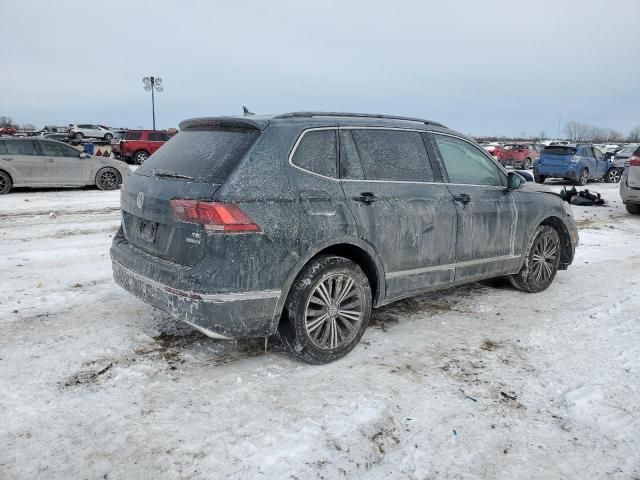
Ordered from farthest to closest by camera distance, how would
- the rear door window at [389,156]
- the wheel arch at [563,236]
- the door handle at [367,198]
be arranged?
the wheel arch at [563,236] < the rear door window at [389,156] < the door handle at [367,198]

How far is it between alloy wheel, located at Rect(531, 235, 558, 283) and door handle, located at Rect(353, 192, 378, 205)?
244 cm

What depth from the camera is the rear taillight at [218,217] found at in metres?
3.12

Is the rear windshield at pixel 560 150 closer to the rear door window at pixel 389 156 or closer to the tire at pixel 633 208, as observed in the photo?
the tire at pixel 633 208

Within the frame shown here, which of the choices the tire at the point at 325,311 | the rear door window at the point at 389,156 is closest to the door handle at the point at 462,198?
the rear door window at the point at 389,156

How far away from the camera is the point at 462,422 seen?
9.77 ft

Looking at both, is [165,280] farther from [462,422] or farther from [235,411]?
[462,422]

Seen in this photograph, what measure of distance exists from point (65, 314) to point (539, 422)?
12.8 feet

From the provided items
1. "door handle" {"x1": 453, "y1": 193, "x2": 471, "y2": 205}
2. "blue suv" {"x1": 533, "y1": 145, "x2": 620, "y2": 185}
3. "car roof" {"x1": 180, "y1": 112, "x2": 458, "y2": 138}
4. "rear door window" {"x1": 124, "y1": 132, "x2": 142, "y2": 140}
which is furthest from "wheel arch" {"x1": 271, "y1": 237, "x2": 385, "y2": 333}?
"rear door window" {"x1": 124, "y1": 132, "x2": 142, "y2": 140}

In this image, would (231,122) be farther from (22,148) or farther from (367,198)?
(22,148)

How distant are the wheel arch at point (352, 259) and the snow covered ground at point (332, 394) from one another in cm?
46

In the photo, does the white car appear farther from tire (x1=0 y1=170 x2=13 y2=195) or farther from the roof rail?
the roof rail

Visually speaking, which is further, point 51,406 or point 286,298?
point 286,298

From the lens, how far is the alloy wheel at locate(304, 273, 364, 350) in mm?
3576

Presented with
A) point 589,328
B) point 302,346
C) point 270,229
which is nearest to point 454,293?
point 589,328
